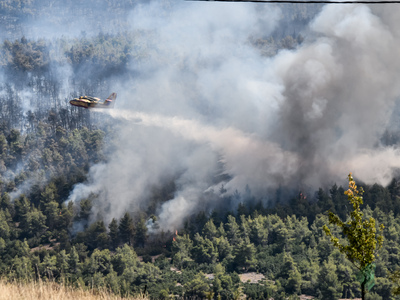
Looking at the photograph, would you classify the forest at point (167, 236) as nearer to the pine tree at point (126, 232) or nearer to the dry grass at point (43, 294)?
the pine tree at point (126, 232)

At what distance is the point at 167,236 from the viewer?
96.9m

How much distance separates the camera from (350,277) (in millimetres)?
71625

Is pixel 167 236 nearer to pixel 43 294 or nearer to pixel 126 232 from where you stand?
pixel 126 232

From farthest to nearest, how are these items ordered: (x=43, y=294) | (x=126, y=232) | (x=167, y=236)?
(x=167, y=236), (x=126, y=232), (x=43, y=294)

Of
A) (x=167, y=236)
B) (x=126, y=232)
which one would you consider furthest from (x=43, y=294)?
(x=167, y=236)

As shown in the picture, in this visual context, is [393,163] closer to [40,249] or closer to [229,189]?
[229,189]

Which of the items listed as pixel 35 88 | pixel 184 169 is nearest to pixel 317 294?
pixel 184 169

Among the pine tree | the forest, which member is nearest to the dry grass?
the forest

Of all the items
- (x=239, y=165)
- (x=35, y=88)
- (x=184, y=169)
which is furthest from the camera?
(x=35, y=88)

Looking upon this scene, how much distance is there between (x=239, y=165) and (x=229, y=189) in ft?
16.4

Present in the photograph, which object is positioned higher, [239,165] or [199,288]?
[239,165]

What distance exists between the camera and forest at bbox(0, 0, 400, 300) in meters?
70.8

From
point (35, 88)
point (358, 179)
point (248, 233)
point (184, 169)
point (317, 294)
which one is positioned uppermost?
point (35, 88)

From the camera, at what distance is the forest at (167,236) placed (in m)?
70.8
